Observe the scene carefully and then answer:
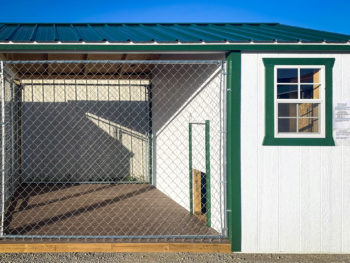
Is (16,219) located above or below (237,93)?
below

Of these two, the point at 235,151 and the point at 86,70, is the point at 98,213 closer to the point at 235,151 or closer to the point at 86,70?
the point at 235,151

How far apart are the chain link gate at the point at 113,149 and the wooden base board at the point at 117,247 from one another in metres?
0.12

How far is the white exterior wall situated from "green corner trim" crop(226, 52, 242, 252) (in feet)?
0.21

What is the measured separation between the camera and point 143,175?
10.9 meters

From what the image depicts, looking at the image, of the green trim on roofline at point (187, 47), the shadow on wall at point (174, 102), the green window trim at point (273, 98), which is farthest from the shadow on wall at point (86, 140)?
the green window trim at point (273, 98)

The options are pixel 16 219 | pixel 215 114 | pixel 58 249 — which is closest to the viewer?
pixel 58 249

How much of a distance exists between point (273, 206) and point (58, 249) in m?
2.74

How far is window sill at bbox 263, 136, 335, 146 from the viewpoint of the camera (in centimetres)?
491

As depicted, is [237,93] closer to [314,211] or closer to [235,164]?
[235,164]

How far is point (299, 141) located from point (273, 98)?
0.64 meters

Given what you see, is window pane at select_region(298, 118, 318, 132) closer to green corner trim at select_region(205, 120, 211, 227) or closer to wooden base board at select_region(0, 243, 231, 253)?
green corner trim at select_region(205, 120, 211, 227)

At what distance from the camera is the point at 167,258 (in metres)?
4.77

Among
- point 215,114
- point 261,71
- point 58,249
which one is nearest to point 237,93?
point 261,71

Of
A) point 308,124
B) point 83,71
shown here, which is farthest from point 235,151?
point 308,124
